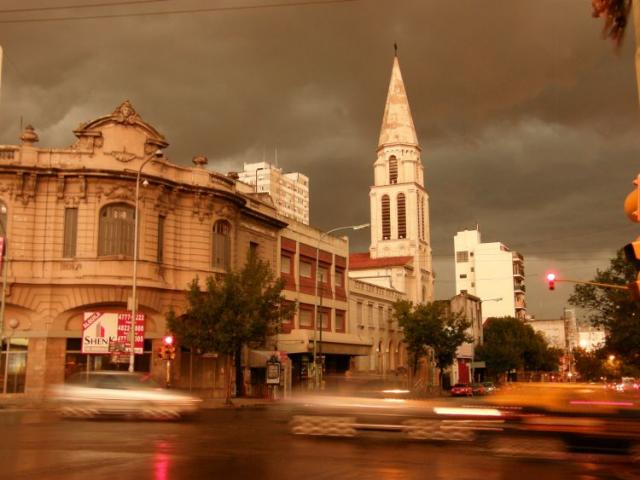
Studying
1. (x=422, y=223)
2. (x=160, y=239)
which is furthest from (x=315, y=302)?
(x=422, y=223)

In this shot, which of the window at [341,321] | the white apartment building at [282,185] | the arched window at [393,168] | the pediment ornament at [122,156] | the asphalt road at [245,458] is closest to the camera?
the asphalt road at [245,458]

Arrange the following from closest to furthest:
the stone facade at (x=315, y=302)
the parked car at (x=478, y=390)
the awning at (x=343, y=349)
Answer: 1. the stone facade at (x=315, y=302)
2. the awning at (x=343, y=349)
3. the parked car at (x=478, y=390)

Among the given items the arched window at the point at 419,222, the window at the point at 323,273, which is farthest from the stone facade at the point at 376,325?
the arched window at the point at 419,222

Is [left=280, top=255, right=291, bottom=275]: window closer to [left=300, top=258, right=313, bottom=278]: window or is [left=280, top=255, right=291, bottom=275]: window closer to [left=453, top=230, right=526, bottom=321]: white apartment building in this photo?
Result: [left=300, top=258, right=313, bottom=278]: window

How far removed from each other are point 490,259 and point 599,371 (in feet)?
138

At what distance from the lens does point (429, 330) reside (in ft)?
200

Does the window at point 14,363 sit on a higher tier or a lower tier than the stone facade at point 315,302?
lower

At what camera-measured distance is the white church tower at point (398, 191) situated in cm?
9362

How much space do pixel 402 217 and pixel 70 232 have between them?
63938 millimetres

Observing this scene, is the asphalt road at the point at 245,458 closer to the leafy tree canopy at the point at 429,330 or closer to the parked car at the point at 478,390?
the parked car at the point at 478,390

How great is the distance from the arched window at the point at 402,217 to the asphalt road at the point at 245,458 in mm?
76717

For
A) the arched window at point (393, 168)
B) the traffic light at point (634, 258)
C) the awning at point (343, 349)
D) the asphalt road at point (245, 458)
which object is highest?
the arched window at point (393, 168)

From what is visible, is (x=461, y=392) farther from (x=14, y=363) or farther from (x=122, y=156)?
(x=14, y=363)

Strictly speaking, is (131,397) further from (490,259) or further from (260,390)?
(490,259)
